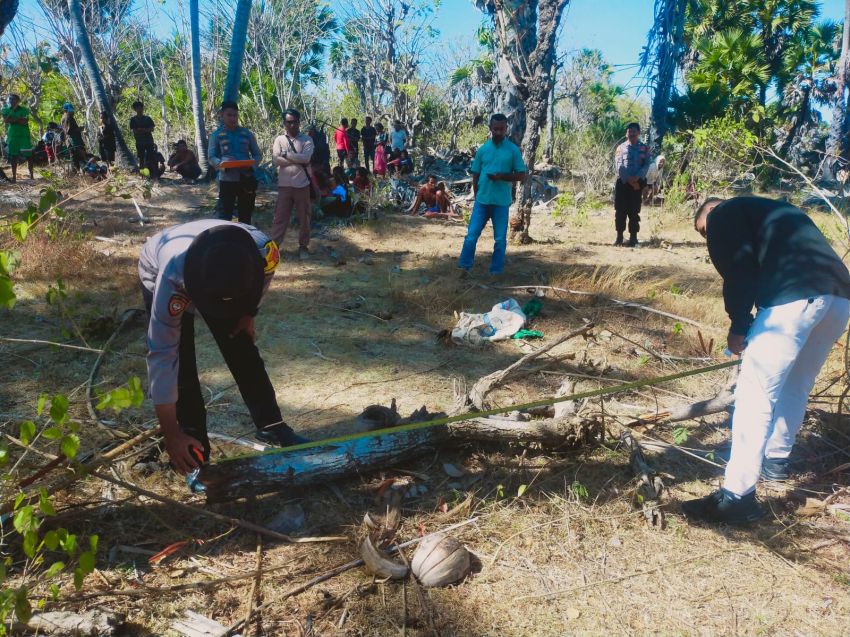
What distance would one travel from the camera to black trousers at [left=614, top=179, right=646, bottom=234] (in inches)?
317

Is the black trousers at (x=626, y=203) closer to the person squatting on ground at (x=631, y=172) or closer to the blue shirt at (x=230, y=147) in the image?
the person squatting on ground at (x=631, y=172)

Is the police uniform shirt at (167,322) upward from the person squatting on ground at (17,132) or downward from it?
downward

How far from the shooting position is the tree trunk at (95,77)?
10422mm

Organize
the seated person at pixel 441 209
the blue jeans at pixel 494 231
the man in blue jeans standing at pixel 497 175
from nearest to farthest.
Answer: the man in blue jeans standing at pixel 497 175 → the blue jeans at pixel 494 231 → the seated person at pixel 441 209

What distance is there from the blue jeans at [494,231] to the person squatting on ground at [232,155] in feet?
8.31

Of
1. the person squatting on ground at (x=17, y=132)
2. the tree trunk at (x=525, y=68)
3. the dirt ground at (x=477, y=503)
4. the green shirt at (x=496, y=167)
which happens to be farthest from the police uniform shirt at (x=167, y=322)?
the person squatting on ground at (x=17, y=132)

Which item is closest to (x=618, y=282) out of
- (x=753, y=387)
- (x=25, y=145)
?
(x=753, y=387)

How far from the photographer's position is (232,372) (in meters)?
2.69

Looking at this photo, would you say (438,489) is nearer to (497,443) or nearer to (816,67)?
(497,443)

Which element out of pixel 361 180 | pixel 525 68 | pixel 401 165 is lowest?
pixel 361 180

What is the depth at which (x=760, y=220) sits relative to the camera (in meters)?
2.57

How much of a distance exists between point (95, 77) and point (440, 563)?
1210 cm

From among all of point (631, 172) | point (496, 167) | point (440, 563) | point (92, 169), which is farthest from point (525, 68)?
point (92, 169)

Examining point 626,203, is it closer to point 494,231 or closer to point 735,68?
point 494,231
